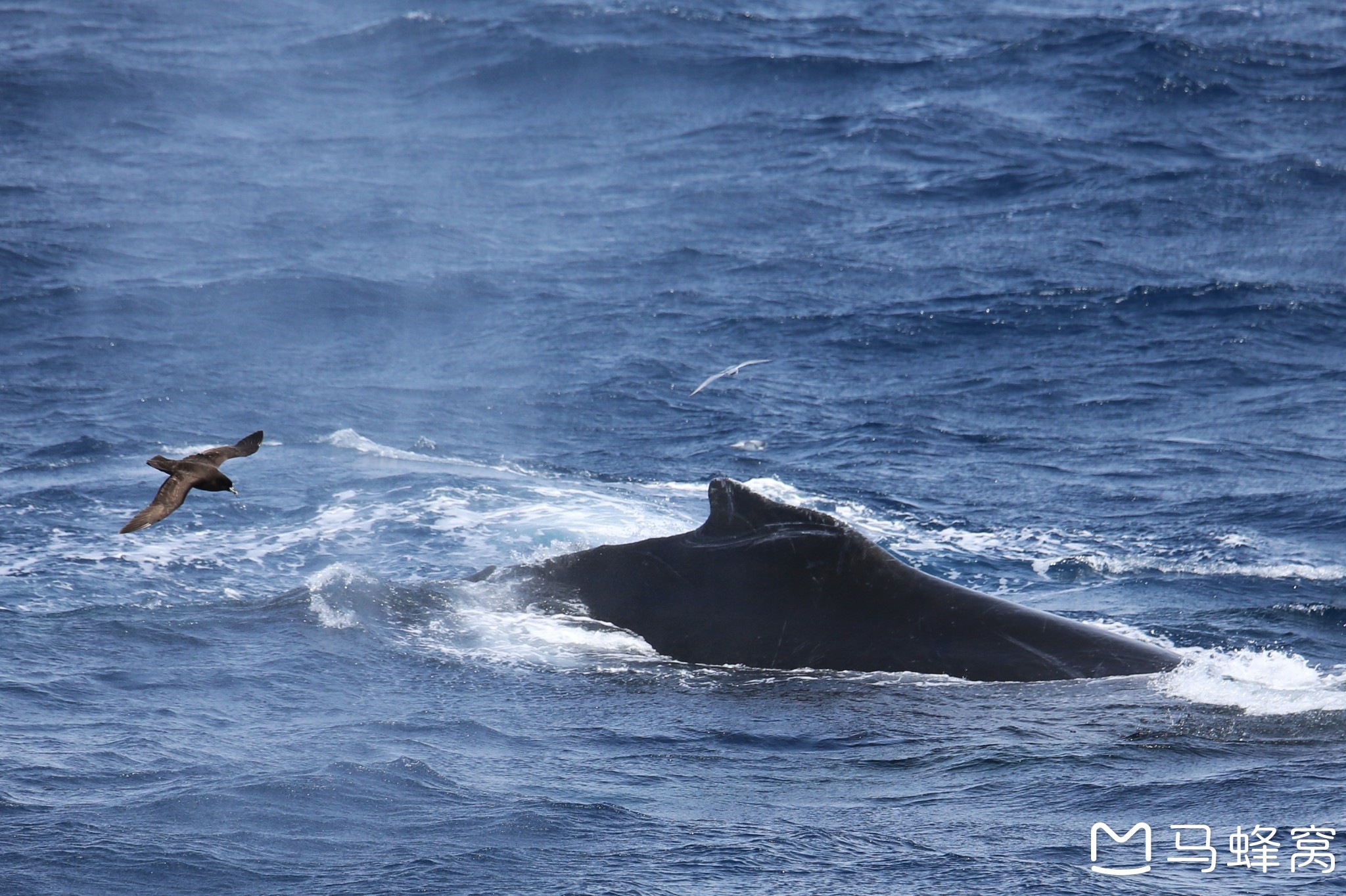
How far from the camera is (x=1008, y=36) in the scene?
3738 cm

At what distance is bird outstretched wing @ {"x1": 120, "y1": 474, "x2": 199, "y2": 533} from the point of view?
7176 millimetres

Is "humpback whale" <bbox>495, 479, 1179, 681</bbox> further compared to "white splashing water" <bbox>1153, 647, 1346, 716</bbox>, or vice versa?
"humpback whale" <bbox>495, 479, 1179, 681</bbox>

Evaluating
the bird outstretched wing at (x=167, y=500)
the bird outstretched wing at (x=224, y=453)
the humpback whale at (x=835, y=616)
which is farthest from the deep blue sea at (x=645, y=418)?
the bird outstretched wing at (x=224, y=453)

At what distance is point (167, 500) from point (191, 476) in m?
0.32

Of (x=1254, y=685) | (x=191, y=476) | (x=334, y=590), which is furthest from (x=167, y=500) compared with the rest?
(x=1254, y=685)

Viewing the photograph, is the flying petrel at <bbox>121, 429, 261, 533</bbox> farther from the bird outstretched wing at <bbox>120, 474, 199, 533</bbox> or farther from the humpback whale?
the humpback whale

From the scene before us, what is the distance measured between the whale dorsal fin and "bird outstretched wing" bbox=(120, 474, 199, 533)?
3097 mm

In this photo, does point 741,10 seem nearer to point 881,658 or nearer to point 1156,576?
point 1156,576

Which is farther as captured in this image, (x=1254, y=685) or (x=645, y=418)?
(x=645, y=418)

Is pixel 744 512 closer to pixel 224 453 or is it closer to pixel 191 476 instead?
pixel 224 453

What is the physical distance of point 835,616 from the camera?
28.9ft

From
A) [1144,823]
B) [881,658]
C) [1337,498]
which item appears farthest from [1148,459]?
[1144,823]
